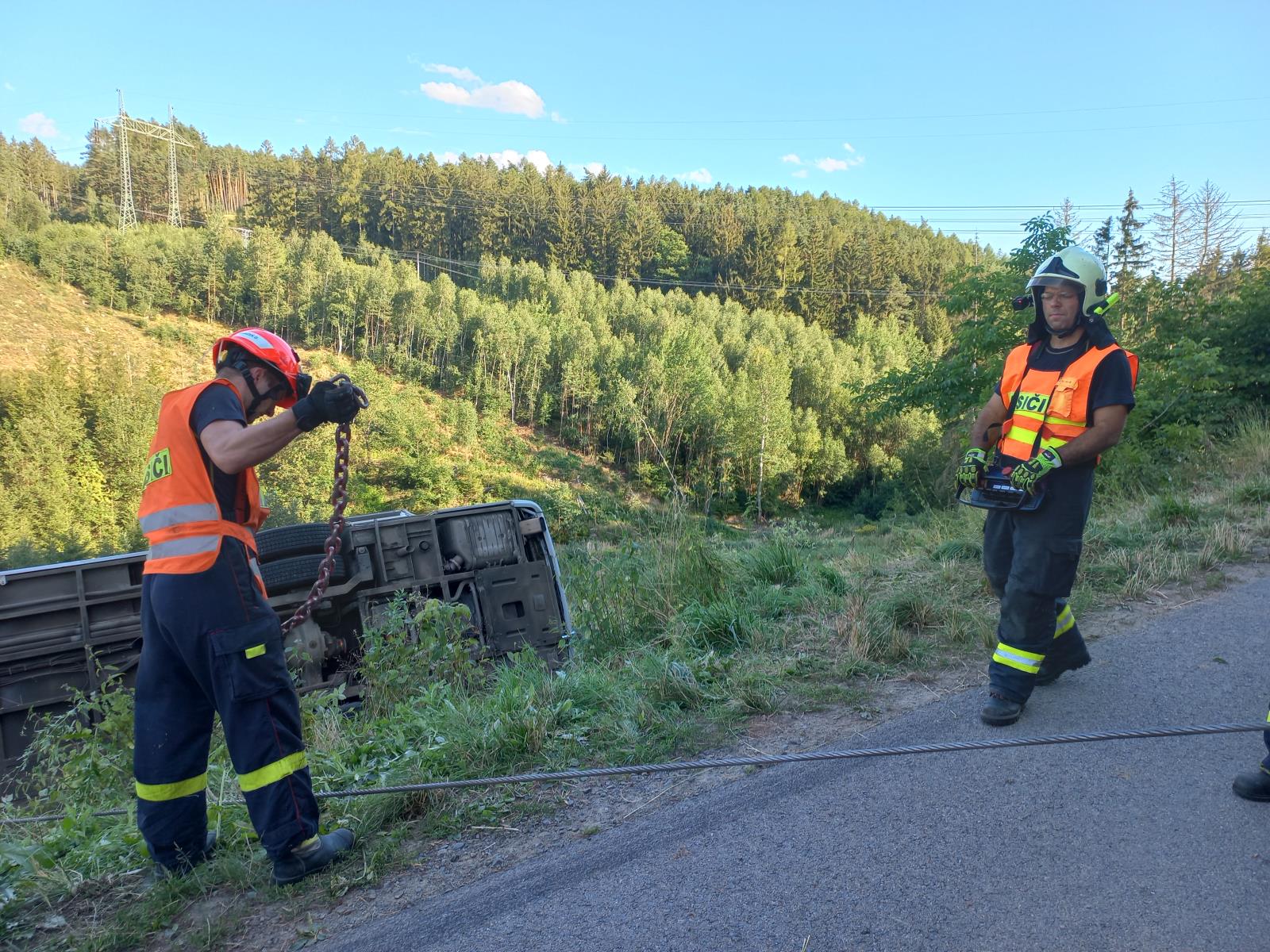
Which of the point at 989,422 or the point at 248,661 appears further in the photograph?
the point at 989,422

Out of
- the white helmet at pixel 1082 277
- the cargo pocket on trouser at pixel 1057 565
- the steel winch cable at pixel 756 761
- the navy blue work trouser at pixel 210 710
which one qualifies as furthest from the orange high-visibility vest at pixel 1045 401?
the navy blue work trouser at pixel 210 710

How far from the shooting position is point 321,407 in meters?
2.85

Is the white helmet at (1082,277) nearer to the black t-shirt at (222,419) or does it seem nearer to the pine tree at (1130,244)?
the black t-shirt at (222,419)

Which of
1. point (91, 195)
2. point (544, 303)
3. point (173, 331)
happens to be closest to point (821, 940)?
point (173, 331)

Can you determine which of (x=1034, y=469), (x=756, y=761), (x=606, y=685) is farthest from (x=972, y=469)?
(x=606, y=685)

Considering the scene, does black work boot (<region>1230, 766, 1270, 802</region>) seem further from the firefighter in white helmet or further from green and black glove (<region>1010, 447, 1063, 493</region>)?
green and black glove (<region>1010, 447, 1063, 493</region>)

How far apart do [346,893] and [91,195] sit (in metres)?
103

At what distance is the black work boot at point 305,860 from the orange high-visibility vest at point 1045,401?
3.40m

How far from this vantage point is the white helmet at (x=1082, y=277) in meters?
3.72

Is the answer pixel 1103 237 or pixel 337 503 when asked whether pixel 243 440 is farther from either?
pixel 1103 237

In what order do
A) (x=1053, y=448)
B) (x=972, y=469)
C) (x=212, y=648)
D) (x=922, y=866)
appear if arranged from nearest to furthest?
(x=922, y=866) → (x=212, y=648) → (x=1053, y=448) → (x=972, y=469)

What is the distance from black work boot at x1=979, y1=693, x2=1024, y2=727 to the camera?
3.64m

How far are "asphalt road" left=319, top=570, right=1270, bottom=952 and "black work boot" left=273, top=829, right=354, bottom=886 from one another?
0.39 metres

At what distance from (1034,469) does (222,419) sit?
3376mm
